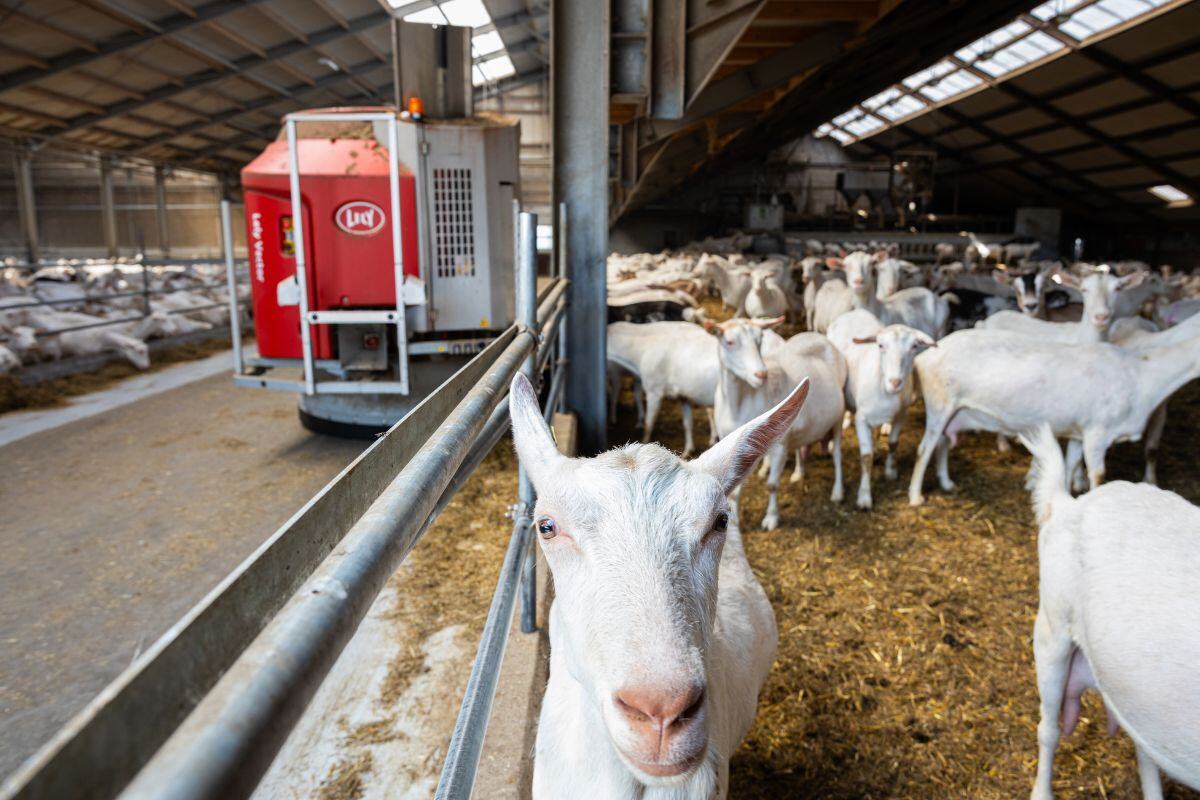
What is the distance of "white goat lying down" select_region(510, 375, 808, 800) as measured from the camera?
4.25 ft

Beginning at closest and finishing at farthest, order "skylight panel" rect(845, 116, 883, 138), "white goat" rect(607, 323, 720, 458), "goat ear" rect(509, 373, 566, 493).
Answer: "goat ear" rect(509, 373, 566, 493)
"white goat" rect(607, 323, 720, 458)
"skylight panel" rect(845, 116, 883, 138)

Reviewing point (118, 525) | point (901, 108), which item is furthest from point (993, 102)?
point (118, 525)

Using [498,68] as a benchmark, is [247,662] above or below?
below

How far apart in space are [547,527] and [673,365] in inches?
222

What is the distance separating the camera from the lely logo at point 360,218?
6.04 meters

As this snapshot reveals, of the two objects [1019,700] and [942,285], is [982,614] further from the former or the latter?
[942,285]

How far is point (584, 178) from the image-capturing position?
5.99 metres

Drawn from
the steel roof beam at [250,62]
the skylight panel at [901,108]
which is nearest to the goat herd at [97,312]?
the steel roof beam at [250,62]

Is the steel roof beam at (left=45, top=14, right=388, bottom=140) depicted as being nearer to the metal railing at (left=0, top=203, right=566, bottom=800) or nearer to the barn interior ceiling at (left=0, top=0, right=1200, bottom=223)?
the barn interior ceiling at (left=0, top=0, right=1200, bottom=223)

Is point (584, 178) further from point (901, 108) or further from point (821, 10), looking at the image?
point (901, 108)

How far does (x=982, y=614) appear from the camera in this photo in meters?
4.26

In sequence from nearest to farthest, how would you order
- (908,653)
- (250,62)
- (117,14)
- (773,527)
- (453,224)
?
(908,653) < (773,527) < (453,224) < (117,14) < (250,62)

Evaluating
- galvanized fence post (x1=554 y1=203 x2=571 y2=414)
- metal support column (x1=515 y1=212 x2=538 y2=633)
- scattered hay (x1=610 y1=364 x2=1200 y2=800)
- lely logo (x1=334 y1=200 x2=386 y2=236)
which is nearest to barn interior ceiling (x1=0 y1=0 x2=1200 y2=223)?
galvanized fence post (x1=554 y1=203 x2=571 y2=414)

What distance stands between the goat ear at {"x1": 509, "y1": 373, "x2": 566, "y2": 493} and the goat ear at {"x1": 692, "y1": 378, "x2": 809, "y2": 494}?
0.37 m
